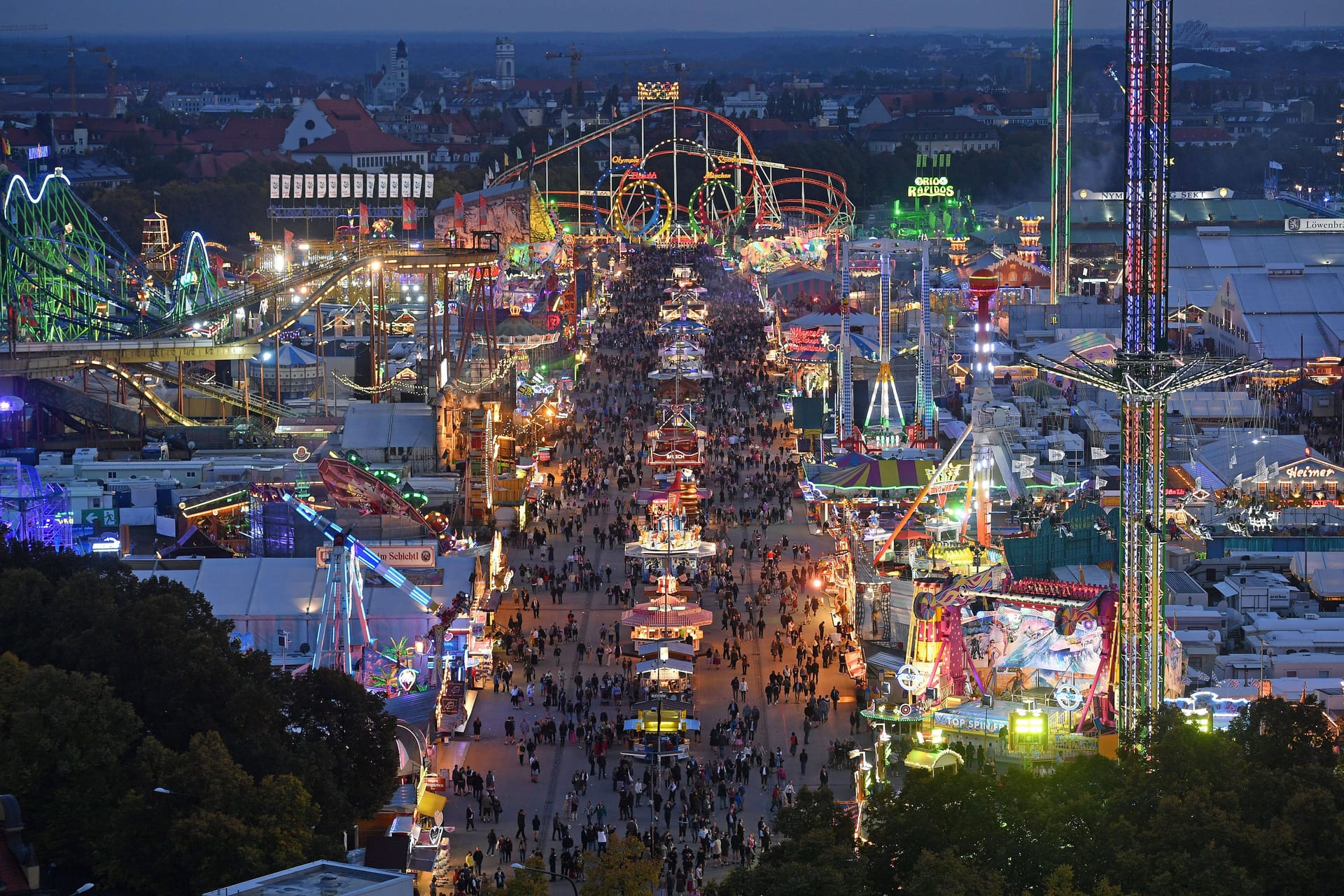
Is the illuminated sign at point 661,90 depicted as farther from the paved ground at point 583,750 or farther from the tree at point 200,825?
the tree at point 200,825

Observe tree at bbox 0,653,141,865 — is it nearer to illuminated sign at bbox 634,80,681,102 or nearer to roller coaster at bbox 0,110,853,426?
roller coaster at bbox 0,110,853,426

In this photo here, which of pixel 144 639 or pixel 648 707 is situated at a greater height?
pixel 144 639

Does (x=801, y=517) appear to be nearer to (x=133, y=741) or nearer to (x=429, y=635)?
(x=429, y=635)

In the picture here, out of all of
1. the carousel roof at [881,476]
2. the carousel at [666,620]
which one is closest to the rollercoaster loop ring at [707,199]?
the carousel roof at [881,476]

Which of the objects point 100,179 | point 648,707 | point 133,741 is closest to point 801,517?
point 648,707

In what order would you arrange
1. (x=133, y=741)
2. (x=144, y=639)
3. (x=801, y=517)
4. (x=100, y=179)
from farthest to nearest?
(x=100, y=179), (x=801, y=517), (x=144, y=639), (x=133, y=741)

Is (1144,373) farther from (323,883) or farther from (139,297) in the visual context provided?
(139,297)

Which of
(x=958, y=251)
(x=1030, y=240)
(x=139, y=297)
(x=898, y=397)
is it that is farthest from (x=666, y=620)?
(x=958, y=251)
